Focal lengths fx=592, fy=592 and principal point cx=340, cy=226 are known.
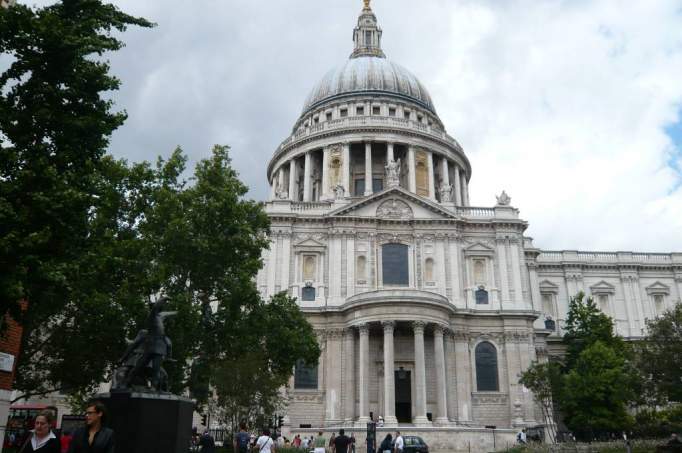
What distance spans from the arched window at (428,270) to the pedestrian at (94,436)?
40280 millimetres

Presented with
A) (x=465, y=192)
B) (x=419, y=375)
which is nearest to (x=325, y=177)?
(x=465, y=192)

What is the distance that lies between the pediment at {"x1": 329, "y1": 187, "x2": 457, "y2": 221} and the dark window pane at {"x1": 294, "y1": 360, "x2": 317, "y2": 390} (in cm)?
1268

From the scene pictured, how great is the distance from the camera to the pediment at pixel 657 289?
58.4m

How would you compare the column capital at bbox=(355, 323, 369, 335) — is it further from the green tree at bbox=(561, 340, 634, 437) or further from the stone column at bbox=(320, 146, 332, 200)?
the stone column at bbox=(320, 146, 332, 200)

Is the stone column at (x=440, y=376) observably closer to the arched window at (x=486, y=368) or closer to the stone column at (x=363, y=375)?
the arched window at (x=486, y=368)

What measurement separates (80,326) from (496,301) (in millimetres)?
32286

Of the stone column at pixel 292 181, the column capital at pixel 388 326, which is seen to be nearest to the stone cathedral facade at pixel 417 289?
the column capital at pixel 388 326

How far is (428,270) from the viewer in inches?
1860

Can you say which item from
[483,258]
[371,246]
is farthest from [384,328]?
[483,258]

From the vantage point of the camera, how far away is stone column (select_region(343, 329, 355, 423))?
41625mm

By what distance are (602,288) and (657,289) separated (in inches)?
218

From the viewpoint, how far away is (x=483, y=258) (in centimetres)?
4866

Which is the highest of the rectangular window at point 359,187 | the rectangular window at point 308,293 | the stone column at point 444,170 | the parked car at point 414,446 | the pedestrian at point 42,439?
the stone column at point 444,170

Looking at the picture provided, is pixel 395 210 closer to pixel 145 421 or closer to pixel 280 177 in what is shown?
pixel 280 177
